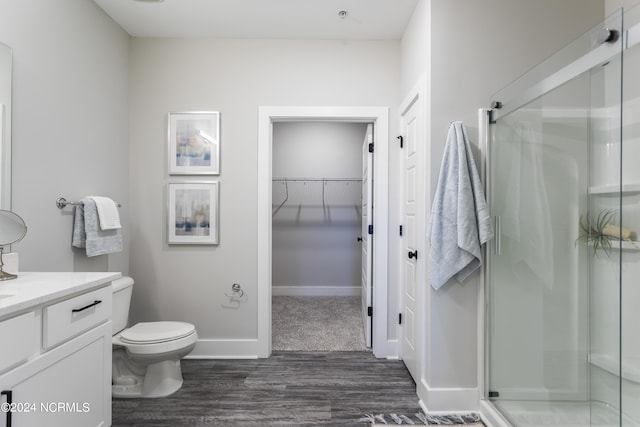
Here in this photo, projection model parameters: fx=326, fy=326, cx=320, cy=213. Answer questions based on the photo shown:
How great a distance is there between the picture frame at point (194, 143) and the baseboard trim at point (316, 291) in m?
2.48

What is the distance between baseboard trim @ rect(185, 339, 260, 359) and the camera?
2615mm

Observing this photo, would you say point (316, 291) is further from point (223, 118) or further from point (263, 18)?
point (263, 18)

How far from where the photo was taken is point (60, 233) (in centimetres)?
194

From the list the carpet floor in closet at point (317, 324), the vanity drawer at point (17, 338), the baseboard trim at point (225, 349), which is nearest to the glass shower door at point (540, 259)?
the carpet floor in closet at point (317, 324)

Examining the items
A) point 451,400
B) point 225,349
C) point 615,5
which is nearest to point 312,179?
point 225,349

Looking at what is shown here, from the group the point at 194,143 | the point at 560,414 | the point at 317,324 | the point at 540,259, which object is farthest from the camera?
the point at 317,324

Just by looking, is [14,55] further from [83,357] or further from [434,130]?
[434,130]

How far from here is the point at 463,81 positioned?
193 cm

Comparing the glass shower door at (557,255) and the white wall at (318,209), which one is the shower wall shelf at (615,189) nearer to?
the glass shower door at (557,255)

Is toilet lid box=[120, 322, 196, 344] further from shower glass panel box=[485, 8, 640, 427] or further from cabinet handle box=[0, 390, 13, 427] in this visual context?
shower glass panel box=[485, 8, 640, 427]

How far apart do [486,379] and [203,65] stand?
9.75 feet

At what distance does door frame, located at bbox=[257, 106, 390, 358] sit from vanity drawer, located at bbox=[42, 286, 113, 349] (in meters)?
1.24

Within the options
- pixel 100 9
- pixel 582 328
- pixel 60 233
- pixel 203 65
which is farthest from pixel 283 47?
pixel 582 328

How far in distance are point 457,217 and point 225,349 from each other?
2.03 m
